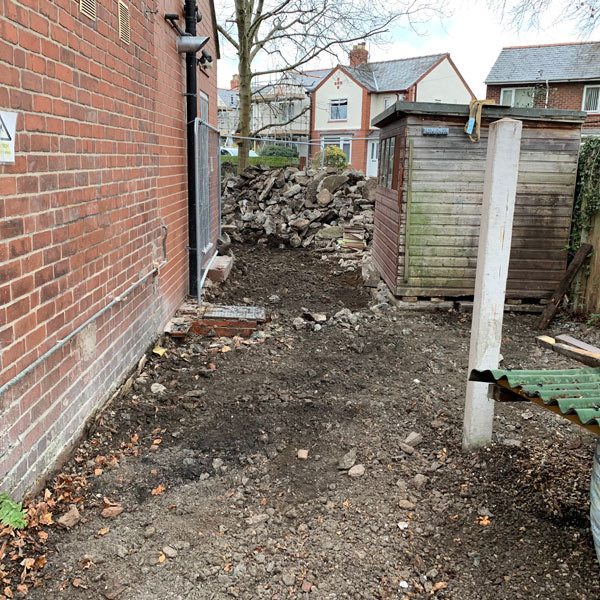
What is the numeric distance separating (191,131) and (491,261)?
15.8 feet

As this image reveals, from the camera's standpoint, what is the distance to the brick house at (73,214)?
2.67m

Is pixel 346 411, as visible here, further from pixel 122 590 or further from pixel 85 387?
pixel 122 590

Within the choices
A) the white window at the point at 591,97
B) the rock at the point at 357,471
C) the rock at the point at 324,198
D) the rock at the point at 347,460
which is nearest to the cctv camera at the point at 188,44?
the rock at the point at 347,460

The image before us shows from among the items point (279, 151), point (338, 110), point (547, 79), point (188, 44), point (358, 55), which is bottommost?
point (188, 44)

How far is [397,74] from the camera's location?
40219 mm

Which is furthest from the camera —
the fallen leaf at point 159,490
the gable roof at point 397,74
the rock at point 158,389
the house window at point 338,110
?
the house window at point 338,110

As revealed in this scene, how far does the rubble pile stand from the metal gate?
12.0ft

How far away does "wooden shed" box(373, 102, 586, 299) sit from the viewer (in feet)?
24.6

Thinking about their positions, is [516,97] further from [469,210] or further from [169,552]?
[169,552]

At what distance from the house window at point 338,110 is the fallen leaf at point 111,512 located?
4052 cm

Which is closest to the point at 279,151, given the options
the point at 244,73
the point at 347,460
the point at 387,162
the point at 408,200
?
the point at 244,73

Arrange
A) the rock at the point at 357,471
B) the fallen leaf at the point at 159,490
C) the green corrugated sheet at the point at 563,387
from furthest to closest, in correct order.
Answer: the rock at the point at 357,471
the fallen leaf at the point at 159,490
the green corrugated sheet at the point at 563,387

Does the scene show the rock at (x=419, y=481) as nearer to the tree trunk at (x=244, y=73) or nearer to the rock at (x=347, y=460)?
the rock at (x=347, y=460)

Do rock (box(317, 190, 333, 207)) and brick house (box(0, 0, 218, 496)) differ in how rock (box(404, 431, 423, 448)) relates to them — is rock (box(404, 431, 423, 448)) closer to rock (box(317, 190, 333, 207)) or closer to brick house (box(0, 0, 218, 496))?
brick house (box(0, 0, 218, 496))
